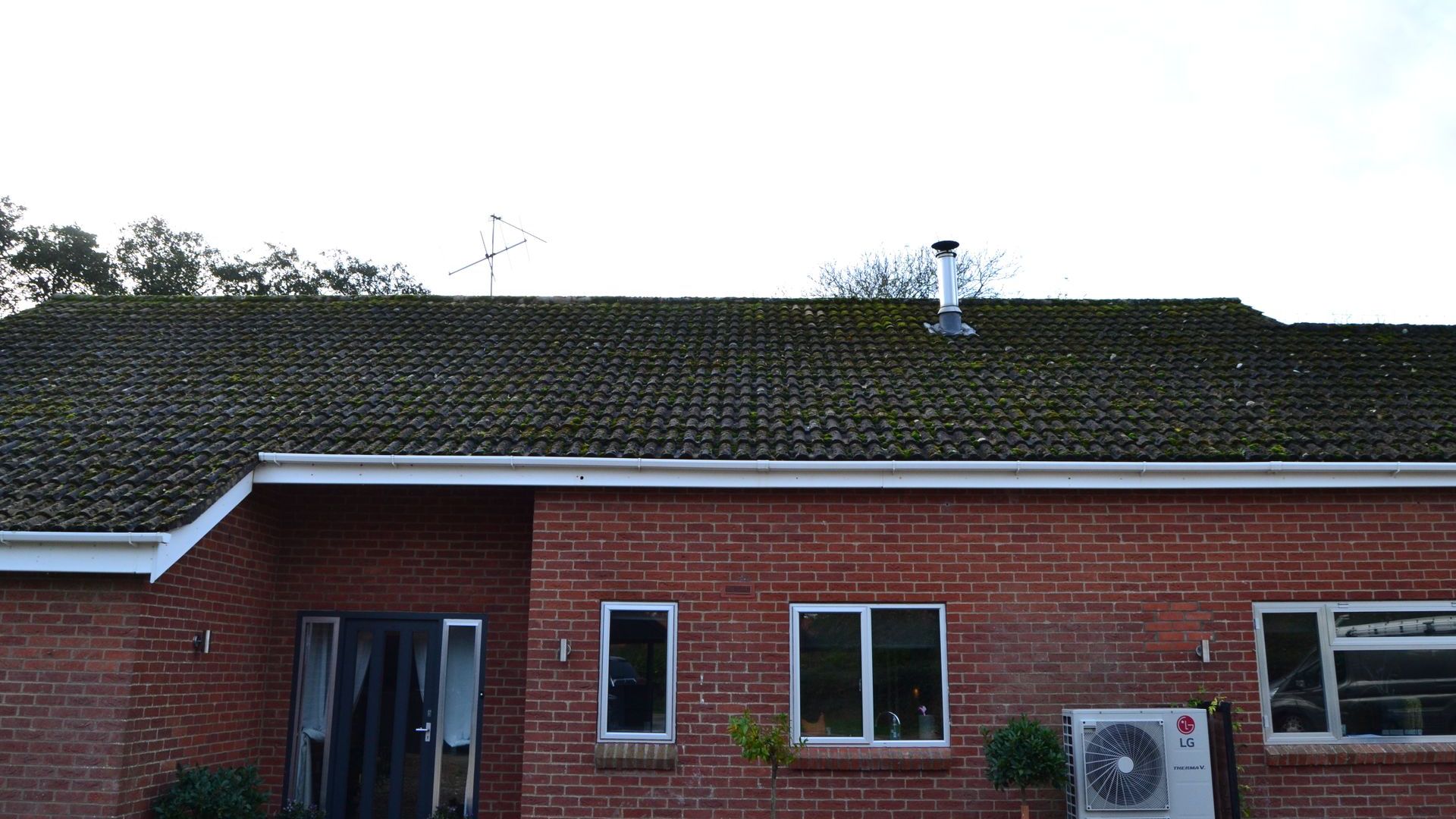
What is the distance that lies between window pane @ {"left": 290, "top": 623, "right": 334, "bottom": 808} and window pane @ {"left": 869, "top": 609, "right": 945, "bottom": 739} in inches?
212

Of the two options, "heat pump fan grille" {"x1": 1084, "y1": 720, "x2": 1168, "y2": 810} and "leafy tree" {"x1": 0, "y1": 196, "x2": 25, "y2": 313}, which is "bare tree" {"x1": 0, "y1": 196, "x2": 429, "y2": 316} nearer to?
"leafy tree" {"x1": 0, "y1": 196, "x2": 25, "y2": 313}

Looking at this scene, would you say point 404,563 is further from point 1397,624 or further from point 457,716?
point 1397,624

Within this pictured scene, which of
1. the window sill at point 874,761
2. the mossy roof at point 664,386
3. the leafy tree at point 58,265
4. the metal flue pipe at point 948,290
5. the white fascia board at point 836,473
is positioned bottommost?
the window sill at point 874,761

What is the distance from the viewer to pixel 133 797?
26.0 feet

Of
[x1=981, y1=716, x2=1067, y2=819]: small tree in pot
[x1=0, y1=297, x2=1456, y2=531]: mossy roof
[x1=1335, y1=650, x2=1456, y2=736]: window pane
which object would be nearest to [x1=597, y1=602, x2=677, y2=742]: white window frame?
[x1=0, y1=297, x2=1456, y2=531]: mossy roof

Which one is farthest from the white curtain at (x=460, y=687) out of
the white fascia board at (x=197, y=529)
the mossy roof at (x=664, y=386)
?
the white fascia board at (x=197, y=529)

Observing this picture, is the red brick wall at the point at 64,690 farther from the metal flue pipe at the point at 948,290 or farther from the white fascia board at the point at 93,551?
the metal flue pipe at the point at 948,290

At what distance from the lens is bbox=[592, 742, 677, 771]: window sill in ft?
28.1

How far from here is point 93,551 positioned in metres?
7.70

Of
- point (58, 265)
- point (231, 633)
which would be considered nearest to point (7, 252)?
point (58, 265)

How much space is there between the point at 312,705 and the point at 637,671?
11.7 feet

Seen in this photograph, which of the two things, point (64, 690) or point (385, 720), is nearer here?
point (64, 690)

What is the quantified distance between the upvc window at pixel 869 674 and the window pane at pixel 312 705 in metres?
4.71

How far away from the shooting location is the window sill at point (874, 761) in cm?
861
